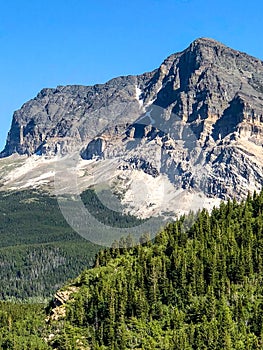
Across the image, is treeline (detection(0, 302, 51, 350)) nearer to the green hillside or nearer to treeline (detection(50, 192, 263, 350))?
the green hillside

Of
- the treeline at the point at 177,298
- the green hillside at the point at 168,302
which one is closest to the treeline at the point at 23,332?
the green hillside at the point at 168,302

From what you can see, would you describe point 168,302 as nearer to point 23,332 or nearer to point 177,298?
point 177,298

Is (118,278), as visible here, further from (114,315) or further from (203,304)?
(203,304)

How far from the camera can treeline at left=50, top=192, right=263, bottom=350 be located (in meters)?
131

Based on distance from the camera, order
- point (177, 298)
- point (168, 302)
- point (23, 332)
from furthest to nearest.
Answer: point (23, 332)
point (177, 298)
point (168, 302)

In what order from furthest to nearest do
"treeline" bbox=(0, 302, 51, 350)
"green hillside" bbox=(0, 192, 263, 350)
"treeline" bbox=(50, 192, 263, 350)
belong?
"treeline" bbox=(0, 302, 51, 350), "green hillside" bbox=(0, 192, 263, 350), "treeline" bbox=(50, 192, 263, 350)

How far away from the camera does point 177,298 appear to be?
148 meters

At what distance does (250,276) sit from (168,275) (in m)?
17.4

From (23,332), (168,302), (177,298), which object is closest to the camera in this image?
(168,302)

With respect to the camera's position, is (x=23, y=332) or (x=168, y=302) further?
(x=23, y=332)

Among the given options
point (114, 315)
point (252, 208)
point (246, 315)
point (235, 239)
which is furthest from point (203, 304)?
point (252, 208)

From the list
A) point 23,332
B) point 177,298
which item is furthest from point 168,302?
point 23,332

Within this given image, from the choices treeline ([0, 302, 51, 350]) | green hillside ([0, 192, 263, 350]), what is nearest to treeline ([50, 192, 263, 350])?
green hillside ([0, 192, 263, 350])

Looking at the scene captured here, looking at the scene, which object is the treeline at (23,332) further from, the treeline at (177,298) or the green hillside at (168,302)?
the treeline at (177,298)
